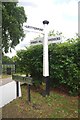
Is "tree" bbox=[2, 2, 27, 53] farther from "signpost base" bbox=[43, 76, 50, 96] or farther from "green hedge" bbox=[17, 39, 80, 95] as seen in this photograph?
"signpost base" bbox=[43, 76, 50, 96]

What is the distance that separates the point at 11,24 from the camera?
69.9ft

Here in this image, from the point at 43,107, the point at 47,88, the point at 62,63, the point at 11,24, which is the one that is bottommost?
the point at 43,107

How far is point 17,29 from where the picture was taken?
2175cm

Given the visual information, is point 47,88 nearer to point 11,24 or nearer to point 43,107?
point 43,107

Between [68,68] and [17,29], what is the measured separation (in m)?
13.9

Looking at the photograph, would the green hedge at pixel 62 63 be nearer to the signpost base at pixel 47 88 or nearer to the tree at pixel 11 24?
the signpost base at pixel 47 88

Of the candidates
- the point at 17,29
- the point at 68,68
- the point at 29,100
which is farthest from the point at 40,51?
the point at 17,29

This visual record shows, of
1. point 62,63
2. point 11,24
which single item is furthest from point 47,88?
point 11,24

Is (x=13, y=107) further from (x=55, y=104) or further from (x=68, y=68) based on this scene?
(x=68, y=68)

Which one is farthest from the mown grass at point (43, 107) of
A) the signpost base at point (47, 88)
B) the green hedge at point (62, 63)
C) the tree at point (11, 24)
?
the tree at point (11, 24)

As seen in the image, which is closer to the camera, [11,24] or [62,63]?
[62,63]

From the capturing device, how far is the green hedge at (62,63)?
27.6 feet

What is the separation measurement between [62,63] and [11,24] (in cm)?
1337

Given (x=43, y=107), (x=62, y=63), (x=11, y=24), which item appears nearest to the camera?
(x=43, y=107)
